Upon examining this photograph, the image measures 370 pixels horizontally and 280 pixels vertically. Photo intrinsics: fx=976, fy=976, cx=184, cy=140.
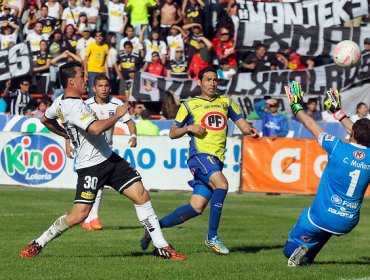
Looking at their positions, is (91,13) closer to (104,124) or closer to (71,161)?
(71,161)

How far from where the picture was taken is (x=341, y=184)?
10.4m

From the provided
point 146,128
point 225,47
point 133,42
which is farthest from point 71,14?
point 146,128

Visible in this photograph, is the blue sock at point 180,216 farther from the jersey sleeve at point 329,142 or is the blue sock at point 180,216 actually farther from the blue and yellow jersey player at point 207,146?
the jersey sleeve at point 329,142

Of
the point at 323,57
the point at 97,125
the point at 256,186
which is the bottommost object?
the point at 256,186

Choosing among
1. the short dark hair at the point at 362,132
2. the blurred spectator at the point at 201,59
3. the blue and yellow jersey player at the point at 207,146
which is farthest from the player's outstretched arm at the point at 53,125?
the blurred spectator at the point at 201,59

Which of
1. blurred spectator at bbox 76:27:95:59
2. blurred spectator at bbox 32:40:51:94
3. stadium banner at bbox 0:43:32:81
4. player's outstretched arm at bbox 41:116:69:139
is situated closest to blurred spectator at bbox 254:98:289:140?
blurred spectator at bbox 76:27:95:59

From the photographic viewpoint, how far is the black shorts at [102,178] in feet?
36.9

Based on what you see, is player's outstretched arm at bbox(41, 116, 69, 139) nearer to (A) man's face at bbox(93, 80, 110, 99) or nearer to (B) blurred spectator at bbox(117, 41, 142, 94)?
(A) man's face at bbox(93, 80, 110, 99)

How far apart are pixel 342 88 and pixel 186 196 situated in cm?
737

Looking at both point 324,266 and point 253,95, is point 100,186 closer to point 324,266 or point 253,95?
point 324,266

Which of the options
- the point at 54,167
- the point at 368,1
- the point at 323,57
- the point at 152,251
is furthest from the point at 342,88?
the point at 152,251

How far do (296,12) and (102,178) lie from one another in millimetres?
18761

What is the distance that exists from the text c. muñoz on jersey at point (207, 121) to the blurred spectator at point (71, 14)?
60.9 feet

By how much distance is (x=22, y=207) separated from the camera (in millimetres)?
18906
